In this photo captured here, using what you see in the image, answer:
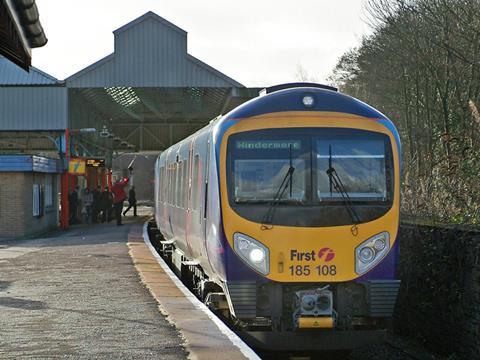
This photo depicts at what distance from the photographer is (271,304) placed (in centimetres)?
913

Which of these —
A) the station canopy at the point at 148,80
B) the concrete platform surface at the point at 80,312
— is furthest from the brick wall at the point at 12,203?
the concrete platform surface at the point at 80,312

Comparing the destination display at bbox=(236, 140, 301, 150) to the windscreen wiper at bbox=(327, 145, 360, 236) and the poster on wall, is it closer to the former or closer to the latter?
the windscreen wiper at bbox=(327, 145, 360, 236)

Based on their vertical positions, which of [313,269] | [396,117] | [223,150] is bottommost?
[313,269]

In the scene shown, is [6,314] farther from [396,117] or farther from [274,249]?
[396,117]

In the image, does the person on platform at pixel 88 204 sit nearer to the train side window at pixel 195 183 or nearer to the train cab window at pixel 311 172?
the train side window at pixel 195 183

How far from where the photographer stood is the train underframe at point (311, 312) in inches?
356

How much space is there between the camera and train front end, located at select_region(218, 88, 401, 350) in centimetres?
909

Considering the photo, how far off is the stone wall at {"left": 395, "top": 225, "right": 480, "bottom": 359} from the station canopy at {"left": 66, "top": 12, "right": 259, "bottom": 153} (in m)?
19.3

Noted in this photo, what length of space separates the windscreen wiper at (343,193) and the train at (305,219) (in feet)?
0.04

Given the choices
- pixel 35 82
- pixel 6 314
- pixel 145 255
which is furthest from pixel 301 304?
pixel 35 82

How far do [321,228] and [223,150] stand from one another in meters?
1.33

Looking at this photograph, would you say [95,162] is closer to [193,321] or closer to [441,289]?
[441,289]

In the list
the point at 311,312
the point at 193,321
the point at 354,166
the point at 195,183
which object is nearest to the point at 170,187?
the point at 195,183

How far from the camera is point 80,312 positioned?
1059 cm
